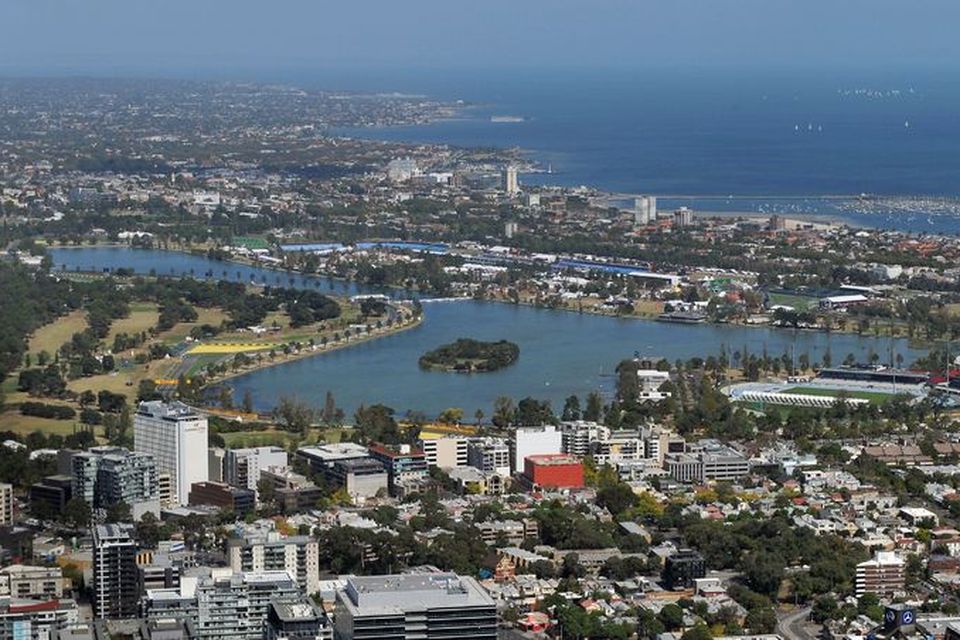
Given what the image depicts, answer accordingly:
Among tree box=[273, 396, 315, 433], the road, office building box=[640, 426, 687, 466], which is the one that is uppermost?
the road

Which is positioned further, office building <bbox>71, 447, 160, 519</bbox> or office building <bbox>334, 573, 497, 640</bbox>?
office building <bbox>71, 447, 160, 519</bbox>

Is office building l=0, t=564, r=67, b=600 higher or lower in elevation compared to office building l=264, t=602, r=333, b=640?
lower

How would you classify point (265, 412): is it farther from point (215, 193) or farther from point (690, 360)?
point (215, 193)

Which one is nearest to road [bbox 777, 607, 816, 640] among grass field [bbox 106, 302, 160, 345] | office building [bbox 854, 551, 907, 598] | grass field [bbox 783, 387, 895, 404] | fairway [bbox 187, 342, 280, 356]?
office building [bbox 854, 551, 907, 598]

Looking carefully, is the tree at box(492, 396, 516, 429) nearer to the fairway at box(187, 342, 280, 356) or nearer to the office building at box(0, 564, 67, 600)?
the fairway at box(187, 342, 280, 356)

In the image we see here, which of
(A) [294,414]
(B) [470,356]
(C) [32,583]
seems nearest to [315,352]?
(B) [470,356]

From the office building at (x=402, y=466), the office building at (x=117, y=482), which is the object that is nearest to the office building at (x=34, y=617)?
the office building at (x=117, y=482)

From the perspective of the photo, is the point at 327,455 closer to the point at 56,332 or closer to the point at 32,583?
the point at 32,583
